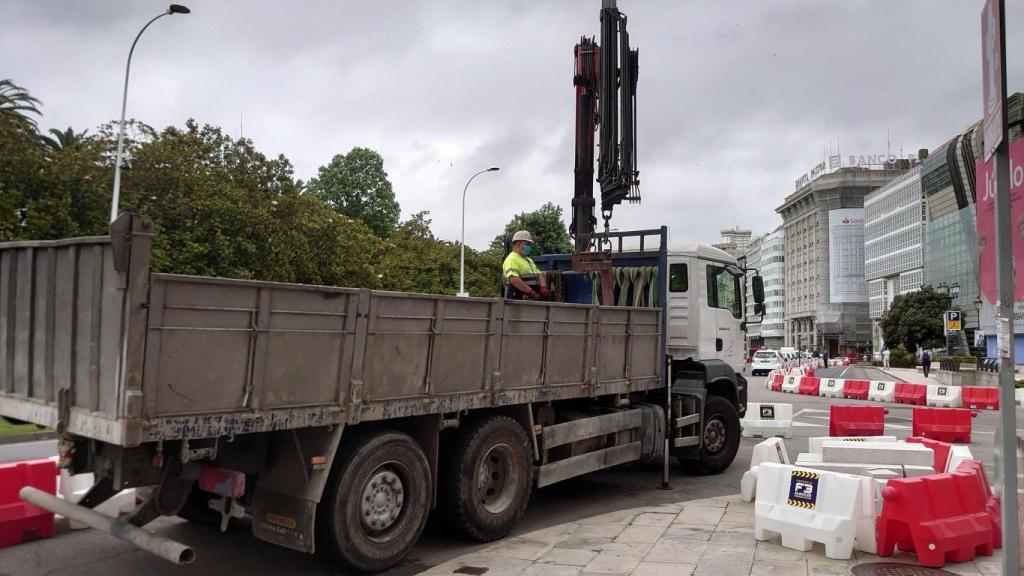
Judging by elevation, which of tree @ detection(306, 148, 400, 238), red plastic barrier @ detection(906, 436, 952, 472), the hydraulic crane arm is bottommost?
red plastic barrier @ detection(906, 436, 952, 472)

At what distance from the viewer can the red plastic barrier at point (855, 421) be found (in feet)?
44.6

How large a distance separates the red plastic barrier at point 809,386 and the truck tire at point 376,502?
24515 millimetres

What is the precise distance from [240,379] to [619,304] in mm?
6084

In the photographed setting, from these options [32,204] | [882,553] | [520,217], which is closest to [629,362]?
[882,553]

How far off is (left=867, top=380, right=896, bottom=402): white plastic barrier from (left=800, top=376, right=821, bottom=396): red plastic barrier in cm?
240

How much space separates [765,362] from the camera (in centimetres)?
4553

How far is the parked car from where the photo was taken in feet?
148

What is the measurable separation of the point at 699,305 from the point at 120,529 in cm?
730

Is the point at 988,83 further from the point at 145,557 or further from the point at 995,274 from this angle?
the point at 145,557

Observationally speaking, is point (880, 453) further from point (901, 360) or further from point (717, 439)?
point (901, 360)

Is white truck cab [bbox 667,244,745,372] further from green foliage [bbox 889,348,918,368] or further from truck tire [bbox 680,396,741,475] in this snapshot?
green foliage [bbox 889,348,918,368]

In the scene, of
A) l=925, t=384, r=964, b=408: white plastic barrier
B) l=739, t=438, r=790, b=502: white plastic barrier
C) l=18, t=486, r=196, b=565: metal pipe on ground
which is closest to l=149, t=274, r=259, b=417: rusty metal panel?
l=18, t=486, r=196, b=565: metal pipe on ground

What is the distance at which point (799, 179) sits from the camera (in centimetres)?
15600

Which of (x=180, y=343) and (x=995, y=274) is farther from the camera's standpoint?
(x=180, y=343)
